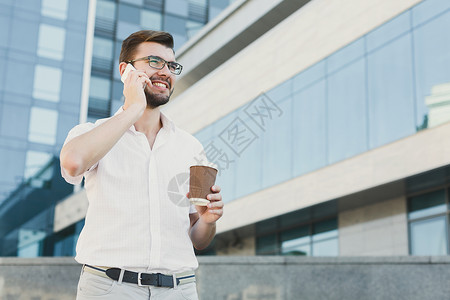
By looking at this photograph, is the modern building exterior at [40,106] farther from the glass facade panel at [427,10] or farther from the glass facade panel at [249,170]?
the glass facade panel at [427,10]

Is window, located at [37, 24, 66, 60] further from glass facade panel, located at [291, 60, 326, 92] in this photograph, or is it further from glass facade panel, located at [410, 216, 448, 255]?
glass facade panel, located at [410, 216, 448, 255]

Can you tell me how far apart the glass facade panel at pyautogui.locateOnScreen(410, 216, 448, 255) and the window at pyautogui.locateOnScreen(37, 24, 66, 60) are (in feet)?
74.0

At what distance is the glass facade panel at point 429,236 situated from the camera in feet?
52.0

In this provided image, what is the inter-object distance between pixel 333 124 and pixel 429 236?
4305 mm

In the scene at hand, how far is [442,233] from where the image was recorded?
1584 centimetres

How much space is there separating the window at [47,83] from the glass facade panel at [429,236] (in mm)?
21408

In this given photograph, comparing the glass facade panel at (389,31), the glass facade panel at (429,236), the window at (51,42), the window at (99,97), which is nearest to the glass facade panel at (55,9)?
the window at (51,42)

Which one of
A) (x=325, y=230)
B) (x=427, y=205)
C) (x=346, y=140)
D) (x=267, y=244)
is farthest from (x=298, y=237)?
(x=427, y=205)

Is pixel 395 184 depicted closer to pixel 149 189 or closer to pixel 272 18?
pixel 272 18

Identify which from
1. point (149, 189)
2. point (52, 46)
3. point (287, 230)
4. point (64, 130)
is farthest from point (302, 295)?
point (52, 46)

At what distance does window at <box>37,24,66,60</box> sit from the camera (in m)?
33.1

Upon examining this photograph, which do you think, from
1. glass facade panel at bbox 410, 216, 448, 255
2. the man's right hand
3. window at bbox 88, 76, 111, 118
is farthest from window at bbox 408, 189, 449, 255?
window at bbox 88, 76, 111, 118

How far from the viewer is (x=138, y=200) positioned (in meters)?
2.68

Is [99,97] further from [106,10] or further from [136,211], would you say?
[136,211]
